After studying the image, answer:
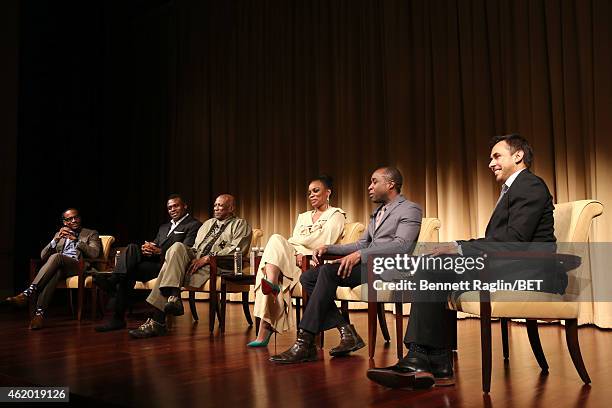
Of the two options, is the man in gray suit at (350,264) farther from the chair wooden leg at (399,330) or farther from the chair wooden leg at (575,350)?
the chair wooden leg at (575,350)

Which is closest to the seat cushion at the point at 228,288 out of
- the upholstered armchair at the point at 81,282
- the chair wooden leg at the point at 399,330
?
the upholstered armchair at the point at 81,282

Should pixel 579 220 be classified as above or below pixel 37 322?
above

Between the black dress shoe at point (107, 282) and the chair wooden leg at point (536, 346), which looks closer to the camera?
the chair wooden leg at point (536, 346)

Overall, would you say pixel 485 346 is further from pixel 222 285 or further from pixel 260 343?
pixel 222 285

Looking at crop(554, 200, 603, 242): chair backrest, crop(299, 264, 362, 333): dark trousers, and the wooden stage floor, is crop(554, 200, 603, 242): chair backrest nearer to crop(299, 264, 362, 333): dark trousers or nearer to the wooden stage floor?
the wooden stage floor

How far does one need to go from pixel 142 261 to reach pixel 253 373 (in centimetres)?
220

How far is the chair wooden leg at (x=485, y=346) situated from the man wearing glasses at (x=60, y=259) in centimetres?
356

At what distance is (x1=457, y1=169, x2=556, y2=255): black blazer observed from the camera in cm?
250

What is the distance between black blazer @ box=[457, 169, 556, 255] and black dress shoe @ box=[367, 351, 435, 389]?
1.62ft

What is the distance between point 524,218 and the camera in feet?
8.22

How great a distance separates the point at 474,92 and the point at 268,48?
267 centimetres

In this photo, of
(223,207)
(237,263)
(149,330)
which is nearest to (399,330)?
(237,263)

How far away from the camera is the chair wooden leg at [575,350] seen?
2.48 meters

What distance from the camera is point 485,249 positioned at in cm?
250
